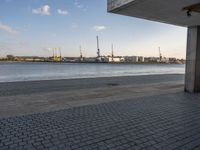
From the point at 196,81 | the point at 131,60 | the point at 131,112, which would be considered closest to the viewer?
the point at 131,112

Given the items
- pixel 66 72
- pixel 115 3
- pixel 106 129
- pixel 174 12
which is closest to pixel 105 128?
pixel 106 129

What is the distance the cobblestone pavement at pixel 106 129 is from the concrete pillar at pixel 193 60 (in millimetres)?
3044

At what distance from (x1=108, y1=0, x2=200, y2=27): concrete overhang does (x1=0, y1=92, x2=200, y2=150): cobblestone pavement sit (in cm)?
297

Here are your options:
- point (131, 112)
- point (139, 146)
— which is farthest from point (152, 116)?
point (139, 146)

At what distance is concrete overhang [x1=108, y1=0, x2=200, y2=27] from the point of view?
4.64 m

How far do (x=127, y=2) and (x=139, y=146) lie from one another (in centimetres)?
365

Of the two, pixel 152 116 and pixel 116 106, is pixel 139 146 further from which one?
pixel 116 106

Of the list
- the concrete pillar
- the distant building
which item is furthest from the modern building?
the distant building

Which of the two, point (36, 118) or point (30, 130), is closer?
point (30, 130)

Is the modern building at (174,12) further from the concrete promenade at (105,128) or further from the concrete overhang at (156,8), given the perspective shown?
the concrete promenade at (105,128)

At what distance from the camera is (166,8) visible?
5.15 metres

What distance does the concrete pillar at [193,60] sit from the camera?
7.81 metres

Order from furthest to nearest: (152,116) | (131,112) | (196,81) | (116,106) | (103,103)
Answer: (196,81) → (103,103) → (116,106) → (131,112) → (152,116)

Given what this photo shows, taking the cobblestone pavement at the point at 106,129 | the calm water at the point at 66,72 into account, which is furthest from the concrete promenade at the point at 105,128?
the calm water at the point at 66,72
